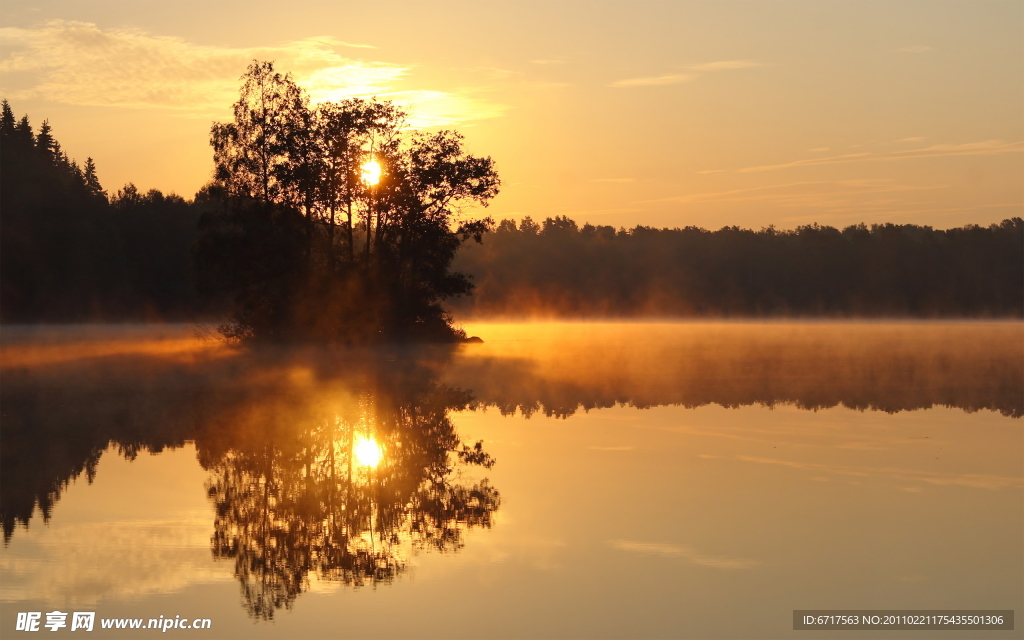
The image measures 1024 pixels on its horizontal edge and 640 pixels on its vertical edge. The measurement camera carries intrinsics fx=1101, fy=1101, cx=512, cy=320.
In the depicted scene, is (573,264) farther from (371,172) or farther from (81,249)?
(371,172)

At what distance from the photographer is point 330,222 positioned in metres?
48.9

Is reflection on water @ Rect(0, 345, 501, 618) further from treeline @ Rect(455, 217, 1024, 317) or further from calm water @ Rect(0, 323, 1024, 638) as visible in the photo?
treeline @ Rect(455, 217, 1024, 317)

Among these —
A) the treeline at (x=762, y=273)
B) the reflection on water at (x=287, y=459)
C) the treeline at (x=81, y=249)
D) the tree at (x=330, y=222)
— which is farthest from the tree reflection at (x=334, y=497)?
the treeline at (x=762, y=273)

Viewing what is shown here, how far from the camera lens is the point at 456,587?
782 cm

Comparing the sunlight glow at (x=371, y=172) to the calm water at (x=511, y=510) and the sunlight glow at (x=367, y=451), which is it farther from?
the sunlight glow at (x=367, y=451)

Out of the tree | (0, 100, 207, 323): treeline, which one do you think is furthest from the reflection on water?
(0, 100, 207, 323): treeline

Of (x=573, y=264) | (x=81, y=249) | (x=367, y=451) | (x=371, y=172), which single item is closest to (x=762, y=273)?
(x=573, y=264)

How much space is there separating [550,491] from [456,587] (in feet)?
11.7

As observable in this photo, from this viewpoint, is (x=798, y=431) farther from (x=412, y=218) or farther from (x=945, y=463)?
(x=412, y=218)

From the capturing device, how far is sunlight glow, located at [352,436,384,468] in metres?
13.1

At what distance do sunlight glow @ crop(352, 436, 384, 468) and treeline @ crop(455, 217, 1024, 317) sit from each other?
111m

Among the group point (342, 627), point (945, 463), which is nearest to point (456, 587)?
point (342, 627)

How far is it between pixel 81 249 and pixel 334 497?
2927 inches

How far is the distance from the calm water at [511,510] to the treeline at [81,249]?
6020 centimetres
